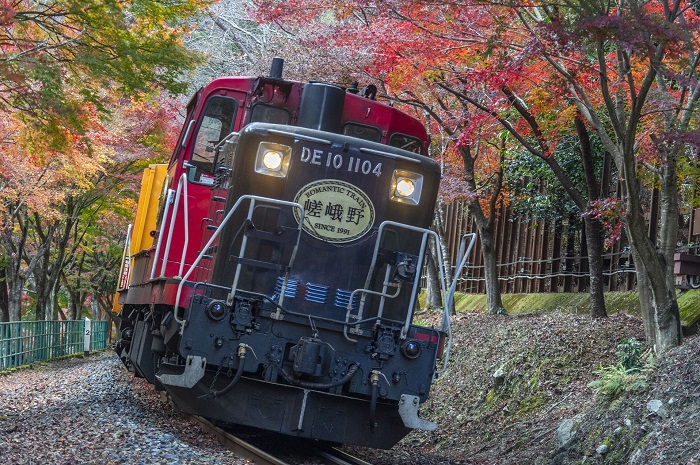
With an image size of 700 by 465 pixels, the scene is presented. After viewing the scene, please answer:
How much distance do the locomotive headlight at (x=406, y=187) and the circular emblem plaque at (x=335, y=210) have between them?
309mm

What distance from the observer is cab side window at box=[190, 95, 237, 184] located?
29.8 ft

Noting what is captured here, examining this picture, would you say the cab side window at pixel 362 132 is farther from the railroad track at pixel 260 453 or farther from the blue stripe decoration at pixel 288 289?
the railroad track at pixel 260 453

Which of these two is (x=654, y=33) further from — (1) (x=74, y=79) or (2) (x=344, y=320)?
(1) (x=74, y=79)

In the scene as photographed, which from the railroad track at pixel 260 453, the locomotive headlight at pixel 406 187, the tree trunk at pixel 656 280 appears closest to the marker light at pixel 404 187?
the locomotive headlight at pixel 406 187

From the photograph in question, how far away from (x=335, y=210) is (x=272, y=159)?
2.53 ft

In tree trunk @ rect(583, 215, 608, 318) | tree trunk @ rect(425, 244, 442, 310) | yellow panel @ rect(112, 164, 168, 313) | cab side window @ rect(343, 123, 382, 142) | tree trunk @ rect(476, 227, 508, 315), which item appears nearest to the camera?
cab side window @ rect(343, 123, 382, 142)

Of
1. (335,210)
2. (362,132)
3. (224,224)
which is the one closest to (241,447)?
(224,224)

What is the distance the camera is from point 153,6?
1197 cm

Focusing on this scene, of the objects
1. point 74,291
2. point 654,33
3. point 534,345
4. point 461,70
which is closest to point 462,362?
point 534,345

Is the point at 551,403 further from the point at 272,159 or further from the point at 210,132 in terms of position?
the point at 210,132

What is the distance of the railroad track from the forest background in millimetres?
3846

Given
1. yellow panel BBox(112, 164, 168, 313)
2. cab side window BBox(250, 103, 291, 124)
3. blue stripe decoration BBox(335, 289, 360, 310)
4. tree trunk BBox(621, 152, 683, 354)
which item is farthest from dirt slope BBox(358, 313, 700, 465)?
yellow panel BBox(112, 164, 168, 313)

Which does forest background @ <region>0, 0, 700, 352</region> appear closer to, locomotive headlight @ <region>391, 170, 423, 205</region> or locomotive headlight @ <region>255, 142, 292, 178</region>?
locomotive headlight @ <region>391, 170, 423, 205</region>

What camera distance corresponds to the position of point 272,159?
26.5 feet
